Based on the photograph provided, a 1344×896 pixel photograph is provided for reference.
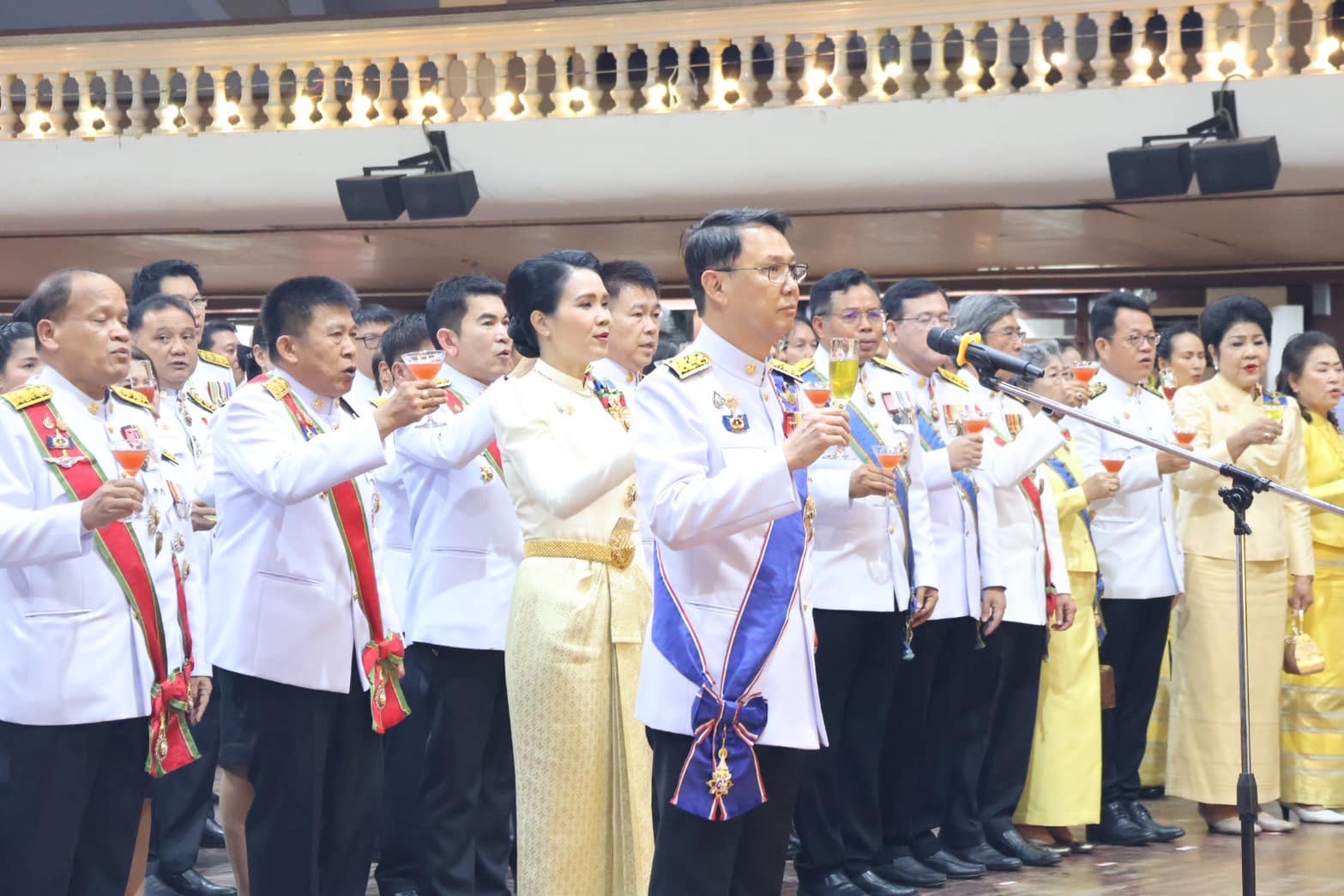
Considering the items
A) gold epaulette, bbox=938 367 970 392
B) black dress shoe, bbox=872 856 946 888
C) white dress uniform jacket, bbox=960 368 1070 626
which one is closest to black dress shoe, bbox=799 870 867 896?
black dress shoe, bbox=872 856 946 888

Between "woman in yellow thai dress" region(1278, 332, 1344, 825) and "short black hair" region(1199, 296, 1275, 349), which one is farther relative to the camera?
"woman in yellow thai dress" region(1278, 332, 1344, 825)

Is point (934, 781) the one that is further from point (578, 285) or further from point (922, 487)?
point (578, 285)

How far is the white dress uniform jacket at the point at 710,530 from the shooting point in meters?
2.51

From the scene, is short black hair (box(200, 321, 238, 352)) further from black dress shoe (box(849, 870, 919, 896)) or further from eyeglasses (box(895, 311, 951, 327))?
black dress shoe (box(849, 870, 919, 896))

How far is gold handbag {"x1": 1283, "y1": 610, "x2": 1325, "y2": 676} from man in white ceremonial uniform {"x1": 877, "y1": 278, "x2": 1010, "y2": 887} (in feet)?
4.41

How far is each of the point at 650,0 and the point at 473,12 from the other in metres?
1.00

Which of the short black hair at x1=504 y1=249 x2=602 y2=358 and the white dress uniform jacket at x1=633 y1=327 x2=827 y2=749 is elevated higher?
the short black hair at x1=504 y1=249 x2=602 y2=358

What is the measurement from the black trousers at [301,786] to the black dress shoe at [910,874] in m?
1.59

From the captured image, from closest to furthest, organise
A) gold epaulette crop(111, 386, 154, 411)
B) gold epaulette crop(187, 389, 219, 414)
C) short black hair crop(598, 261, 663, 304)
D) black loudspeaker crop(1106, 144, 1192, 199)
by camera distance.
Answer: gold epaulette crop(111, 386, 154, 411) < short black hair crop(598, 261, 663, 304) < gold epaulette crop(187, 389, 219, 414) < black loudspeaker crop(1106, 144, 1192, 199)

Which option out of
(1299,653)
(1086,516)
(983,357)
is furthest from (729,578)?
(1299,653)

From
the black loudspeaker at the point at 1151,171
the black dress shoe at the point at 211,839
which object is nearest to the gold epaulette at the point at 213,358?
the black dress shoe at the point at 211,839

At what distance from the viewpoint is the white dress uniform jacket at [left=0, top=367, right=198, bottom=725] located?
2951 millimetres

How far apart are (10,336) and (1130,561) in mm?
3340

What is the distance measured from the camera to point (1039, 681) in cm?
483
